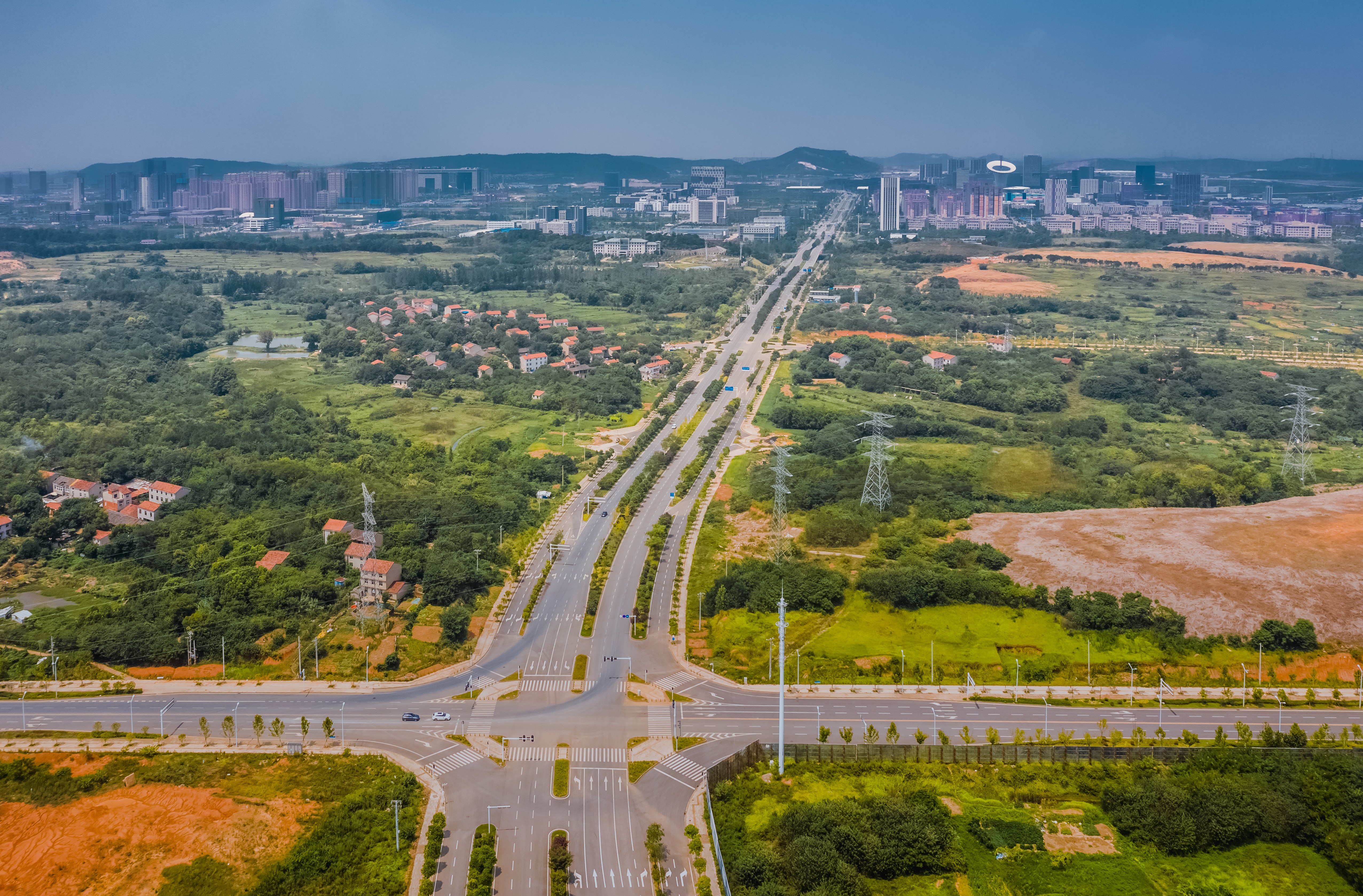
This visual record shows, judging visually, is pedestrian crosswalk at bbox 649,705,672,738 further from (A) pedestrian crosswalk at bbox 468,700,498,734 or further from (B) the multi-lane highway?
(A) pedestrian crosswalk at bbox 468,700,498,734

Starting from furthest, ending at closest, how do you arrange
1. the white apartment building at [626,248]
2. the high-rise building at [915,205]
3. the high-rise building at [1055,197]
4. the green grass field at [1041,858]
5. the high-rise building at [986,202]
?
1. the high-rise building at [1055,197]
2. the high-rise building at [915,205]
3. the high-rise building at [986,202]
4. the white apartment building at [626,248]
5. the green grass field at [1041,858]

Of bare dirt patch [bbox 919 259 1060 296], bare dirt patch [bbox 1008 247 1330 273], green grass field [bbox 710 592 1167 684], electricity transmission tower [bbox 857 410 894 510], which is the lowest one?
green grass field [bbox 710 592 1167 684]

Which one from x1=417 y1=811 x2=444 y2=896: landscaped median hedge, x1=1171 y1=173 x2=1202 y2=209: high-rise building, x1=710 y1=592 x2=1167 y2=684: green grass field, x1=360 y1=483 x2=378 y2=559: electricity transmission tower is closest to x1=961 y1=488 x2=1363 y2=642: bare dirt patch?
x1=710 y1=592 x2=1167 y2=684: green grass field

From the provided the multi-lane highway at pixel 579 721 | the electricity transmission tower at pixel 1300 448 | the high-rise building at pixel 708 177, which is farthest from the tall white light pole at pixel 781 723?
the high-rise building at pixel 708 177

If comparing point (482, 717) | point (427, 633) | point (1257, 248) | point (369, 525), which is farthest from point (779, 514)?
point (1257, 248)

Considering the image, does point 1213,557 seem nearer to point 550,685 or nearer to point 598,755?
point 598,755

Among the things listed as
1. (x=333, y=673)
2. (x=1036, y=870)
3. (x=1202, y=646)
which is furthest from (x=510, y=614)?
(x=1202, y=646)

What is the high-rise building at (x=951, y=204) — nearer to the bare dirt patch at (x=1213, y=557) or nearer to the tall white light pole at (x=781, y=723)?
the bare dirt patch at (x=1213, y=557)
